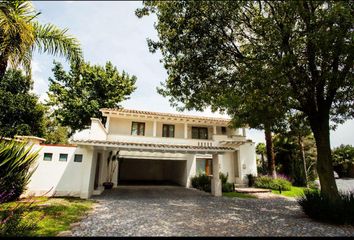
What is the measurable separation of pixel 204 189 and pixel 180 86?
11339 mm

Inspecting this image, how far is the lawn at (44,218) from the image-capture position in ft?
19.7

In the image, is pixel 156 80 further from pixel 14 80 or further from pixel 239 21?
pixel 14 80

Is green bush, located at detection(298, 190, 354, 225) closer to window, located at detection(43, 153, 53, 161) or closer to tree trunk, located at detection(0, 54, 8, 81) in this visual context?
tree trunk, located at detection(0, 54, 8, 81)

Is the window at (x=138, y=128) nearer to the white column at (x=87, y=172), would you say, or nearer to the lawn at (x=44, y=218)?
the white column at (x=87, y=172)

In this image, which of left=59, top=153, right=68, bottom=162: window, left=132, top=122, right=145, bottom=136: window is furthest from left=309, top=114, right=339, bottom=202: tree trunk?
left=132, top=122, right=145, bottom=136: window

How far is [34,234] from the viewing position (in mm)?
6117

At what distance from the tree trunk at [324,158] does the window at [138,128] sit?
16.9 meters

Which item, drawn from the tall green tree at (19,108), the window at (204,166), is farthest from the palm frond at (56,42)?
the tall green tree at (19,108)

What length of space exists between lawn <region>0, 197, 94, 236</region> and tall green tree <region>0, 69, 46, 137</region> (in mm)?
18632

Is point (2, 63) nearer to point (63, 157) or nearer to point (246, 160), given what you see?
point (63, 157)

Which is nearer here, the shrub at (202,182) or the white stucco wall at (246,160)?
the shrub at (202,182)

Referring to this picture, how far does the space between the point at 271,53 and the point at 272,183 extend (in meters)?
16.2

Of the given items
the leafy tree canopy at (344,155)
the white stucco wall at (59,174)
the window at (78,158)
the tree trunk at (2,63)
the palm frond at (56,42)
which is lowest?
the white stucco wall at (59,174)

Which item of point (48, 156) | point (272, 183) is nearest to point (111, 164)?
point (48, 156)
